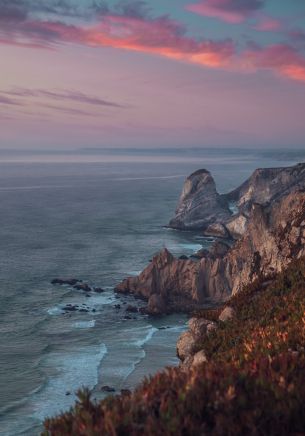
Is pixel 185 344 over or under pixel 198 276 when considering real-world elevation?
over

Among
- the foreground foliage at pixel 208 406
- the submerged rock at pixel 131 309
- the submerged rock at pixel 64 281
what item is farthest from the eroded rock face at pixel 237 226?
the foreground foliage at pixel 208 406

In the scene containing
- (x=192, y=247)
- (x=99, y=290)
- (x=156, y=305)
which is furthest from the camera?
(x=192, y=247)

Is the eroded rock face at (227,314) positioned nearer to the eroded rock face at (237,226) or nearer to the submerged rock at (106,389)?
the submerged rock at (106,389)

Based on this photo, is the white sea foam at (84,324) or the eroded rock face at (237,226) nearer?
the white sea foam at (84,324)

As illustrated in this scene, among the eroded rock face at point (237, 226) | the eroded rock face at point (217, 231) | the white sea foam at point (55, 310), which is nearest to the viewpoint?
the white sea foam at point (55, 310)

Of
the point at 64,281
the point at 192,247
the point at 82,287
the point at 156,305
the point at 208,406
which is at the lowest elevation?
the point at 156,305

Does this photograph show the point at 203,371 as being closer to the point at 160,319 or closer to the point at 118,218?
the point at 160,319

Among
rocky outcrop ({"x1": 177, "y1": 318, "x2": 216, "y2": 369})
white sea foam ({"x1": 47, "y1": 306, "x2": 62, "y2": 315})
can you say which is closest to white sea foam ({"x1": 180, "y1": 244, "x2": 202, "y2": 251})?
white sea foam ({"x1": 47, "y1": 306, "x2": 62, "y2": 315})

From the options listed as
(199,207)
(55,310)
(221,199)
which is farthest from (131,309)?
(221,199)

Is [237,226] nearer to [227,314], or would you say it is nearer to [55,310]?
[55,310]

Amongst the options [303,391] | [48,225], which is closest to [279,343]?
[303,391]
